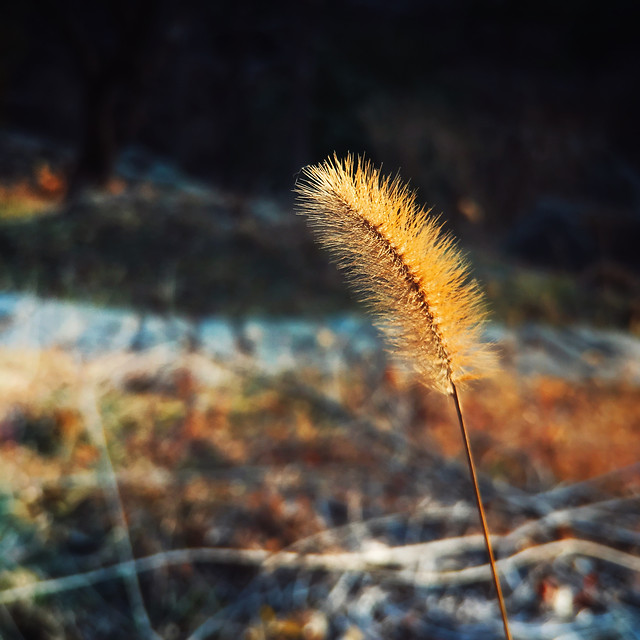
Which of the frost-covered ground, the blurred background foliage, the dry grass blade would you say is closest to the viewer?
the dry grass blade

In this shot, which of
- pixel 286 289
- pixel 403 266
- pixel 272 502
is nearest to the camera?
pixel 403 266

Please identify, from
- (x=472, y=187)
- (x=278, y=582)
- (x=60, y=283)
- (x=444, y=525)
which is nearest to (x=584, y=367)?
(x=444, y=525)

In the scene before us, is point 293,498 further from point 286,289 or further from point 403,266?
point 286,289

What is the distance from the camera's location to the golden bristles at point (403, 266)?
31.9 inches

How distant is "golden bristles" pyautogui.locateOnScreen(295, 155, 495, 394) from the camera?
81 centimetres

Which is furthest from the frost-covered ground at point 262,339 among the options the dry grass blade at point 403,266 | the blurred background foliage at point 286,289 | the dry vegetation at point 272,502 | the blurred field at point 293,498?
the dry grass blade at point 403,266

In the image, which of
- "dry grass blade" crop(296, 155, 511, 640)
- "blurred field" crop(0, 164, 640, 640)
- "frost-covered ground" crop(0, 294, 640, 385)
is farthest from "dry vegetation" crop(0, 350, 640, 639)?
"dry grass blade" crop(296, 155, 511, 640)

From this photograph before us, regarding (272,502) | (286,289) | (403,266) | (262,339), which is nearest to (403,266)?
(403,266)

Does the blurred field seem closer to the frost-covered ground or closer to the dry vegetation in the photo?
the dry vegetation

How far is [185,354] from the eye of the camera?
3195 millimetres

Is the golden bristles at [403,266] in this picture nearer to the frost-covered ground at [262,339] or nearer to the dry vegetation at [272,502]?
the dry vegetation at [272,502]

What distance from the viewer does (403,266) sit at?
81 centimetres

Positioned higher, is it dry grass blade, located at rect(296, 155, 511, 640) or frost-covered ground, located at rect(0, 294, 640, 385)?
frost-covered ground, located at rect(0, 294, 640, 385)

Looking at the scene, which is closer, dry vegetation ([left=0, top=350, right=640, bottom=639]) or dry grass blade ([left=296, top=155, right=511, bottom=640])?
dry grass blade ([left=296, top=155, right=511, bottom=640])
